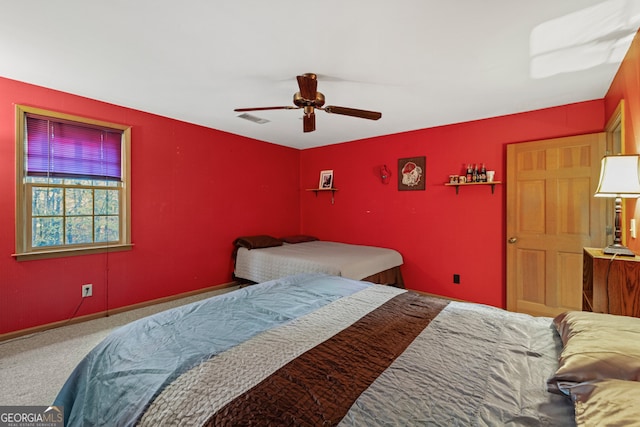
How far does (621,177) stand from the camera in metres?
1.66

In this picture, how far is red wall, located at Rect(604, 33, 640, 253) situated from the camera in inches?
74.0

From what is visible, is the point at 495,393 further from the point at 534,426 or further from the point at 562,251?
the point at 562,251

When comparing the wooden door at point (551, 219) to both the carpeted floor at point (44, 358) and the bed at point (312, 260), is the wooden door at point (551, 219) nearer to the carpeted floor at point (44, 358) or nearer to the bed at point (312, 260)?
the bed at point (312, 260)

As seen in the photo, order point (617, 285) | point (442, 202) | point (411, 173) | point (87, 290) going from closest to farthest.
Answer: point (617, 285)
point (87, 290)
point (442, 202)
point (411, 173)

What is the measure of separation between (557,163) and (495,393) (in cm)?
311

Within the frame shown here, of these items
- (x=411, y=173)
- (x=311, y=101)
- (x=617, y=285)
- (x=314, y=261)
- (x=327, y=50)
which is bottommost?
(x=314, y=261)

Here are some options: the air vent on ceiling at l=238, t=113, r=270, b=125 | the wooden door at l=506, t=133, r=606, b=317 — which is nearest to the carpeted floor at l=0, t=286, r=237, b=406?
the air vent on ceiling at l=238, t=113, r=270, b=125

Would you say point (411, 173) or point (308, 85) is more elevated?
point (308, 85)

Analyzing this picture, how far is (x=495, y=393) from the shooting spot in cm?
90

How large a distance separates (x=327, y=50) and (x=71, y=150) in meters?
2.79

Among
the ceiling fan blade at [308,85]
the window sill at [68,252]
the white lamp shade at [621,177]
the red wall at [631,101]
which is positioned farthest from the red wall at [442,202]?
the window sill at [68,252]

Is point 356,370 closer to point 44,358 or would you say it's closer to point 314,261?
point 314,261

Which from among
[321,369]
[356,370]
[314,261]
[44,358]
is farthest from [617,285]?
[44,358]

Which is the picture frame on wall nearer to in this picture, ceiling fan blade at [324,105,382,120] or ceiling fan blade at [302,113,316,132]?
ceiling fan blade at [302,113,316,132]
